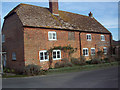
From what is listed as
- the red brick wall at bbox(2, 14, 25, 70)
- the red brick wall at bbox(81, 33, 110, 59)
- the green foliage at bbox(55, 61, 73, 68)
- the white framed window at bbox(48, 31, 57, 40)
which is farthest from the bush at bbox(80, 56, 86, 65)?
the red brick wall at bbox(2, 14, 25, 70)

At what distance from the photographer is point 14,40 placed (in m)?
18.6

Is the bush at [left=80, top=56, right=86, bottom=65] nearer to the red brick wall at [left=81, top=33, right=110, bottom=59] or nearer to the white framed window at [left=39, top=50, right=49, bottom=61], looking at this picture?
the red brick wall at [left=81, top=33, right=110, bottom=59]

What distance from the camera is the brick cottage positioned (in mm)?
16922

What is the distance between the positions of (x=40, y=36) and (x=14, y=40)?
388 centimetres

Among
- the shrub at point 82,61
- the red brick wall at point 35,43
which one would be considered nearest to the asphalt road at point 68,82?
the red brick wall at point 35,43

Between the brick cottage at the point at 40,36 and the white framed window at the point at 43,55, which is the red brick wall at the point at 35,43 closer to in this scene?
the brick cottage at the point at 40,36

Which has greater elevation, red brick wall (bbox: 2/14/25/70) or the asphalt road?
red brick wall (bbox: 2/14/25/70)

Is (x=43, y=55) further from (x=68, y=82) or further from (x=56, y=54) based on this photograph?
(x=68, y=82)

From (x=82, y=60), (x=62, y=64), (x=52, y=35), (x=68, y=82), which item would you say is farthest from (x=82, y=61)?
(x=68, y=82)

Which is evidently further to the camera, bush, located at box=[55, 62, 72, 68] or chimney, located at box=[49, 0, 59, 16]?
chimney, located at box=[49, 0, 59, 16]

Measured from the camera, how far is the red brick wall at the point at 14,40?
17077 mm

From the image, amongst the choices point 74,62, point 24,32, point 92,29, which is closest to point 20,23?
point 24,32

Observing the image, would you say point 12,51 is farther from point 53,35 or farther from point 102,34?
point 102,34

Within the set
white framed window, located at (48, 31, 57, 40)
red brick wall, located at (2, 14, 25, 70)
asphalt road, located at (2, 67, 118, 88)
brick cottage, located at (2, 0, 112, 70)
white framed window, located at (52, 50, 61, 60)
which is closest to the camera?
asphalt road, located at (2, 67, 118, 88)
